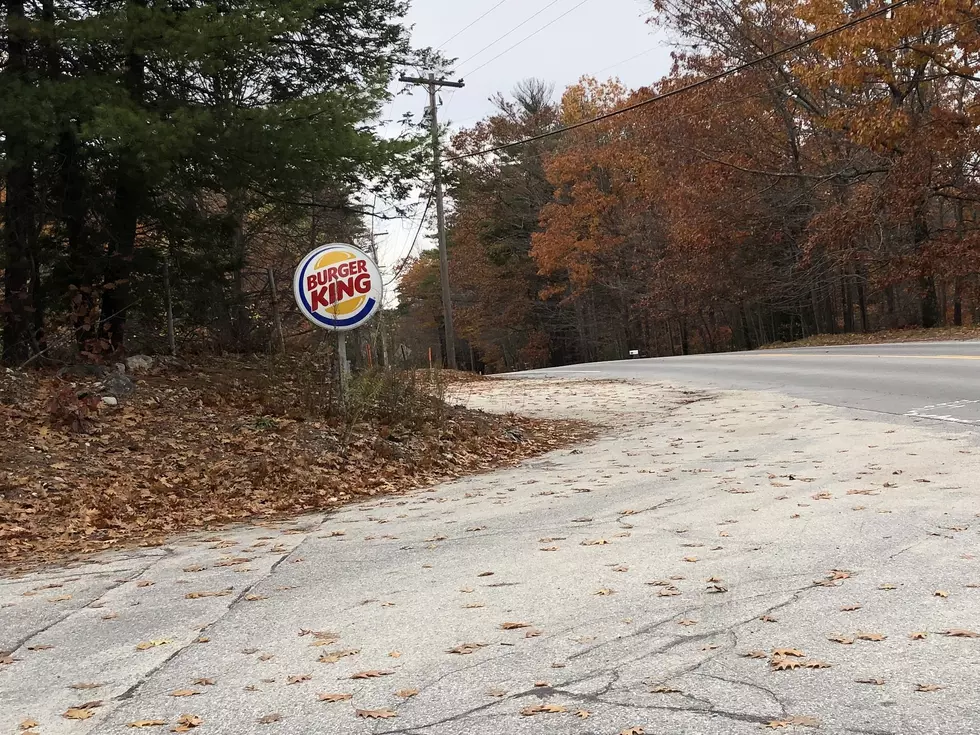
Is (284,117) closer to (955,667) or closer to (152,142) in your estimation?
(152,142)

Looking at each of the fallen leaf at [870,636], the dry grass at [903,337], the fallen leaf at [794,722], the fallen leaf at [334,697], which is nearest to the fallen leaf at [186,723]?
the fallen leaf at [334,697]

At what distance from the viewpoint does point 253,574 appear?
5.99m

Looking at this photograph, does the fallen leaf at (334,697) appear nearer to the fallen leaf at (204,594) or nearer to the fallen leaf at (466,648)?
the fallen leaf at (466,648)

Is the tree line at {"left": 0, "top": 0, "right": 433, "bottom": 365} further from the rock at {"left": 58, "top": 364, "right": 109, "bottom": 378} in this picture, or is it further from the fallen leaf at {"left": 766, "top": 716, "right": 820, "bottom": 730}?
the fallen leaf at {"left": 766, "top": 716, "right": 820, "bottom": 730}

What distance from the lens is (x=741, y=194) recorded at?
109ft

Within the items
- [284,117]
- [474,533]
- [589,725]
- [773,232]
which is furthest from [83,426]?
[773,232]

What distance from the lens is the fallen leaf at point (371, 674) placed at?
12.8 ft

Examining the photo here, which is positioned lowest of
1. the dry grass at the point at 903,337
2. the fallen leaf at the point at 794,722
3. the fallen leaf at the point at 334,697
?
the fallen leaf at the point at 794,722

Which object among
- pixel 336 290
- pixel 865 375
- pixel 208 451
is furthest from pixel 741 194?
pixel 208 451

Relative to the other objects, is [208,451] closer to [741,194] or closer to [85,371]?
[85,371]

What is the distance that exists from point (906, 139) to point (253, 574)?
24645mm

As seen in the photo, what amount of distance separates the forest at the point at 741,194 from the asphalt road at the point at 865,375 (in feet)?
22.6

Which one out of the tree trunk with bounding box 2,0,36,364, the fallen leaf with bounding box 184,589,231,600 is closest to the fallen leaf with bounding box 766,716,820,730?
the fallen leaf with bounding box 184,589,231,600

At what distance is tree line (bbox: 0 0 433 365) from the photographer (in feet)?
31.7
